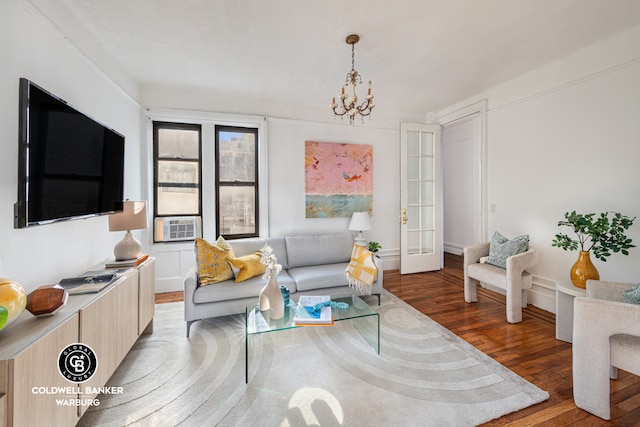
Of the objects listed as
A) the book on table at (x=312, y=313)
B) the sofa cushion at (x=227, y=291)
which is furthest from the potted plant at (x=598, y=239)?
the sofa cushion at (x=227, y=291)

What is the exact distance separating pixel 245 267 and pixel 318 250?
1080mm

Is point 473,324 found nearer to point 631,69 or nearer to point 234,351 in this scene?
point 234,351

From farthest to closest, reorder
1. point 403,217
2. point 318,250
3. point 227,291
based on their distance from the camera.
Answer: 1. point 403,217
2. point 318,250
3. point 227,291

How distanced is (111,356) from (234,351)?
2.81 feet

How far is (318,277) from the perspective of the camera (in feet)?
9.74

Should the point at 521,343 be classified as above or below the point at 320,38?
below

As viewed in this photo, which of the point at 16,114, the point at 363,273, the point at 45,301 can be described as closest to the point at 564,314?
the point at 363,273

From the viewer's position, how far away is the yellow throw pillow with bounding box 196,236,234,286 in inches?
105

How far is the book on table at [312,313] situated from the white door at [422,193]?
8.27ft

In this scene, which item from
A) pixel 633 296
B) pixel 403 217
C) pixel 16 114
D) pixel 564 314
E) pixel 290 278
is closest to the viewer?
pixel 16 114

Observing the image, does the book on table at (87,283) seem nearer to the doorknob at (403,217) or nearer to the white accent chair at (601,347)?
the white accent chair at (601,347)

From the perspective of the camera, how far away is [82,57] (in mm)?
2148

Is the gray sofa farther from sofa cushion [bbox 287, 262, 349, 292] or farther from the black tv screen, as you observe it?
the black tv screen

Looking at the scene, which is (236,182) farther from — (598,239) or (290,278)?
(598,239)
